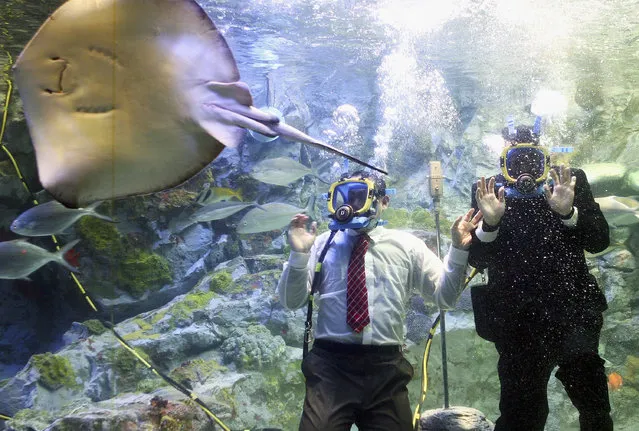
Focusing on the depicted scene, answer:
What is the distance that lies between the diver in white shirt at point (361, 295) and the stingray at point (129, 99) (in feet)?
4.17

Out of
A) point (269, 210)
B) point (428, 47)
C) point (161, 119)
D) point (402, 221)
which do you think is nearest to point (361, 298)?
point (161, 119)

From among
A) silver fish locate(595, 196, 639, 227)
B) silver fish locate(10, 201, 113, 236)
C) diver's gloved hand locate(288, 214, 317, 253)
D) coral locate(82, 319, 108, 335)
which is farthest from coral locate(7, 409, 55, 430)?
silver fish locate(595, 196, 639, 227)

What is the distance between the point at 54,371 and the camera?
5.36m

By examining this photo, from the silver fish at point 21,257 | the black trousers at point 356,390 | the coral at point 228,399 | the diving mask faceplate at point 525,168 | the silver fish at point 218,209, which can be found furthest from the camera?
the silver fish at point 218,209

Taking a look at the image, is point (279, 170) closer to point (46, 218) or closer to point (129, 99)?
point (46, 218)

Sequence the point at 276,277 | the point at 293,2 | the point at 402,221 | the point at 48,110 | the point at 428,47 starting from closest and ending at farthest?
the point at 48,110 → the point at 276,277 → the point at 402,221 → the point at 293,2 → the point at 428,47

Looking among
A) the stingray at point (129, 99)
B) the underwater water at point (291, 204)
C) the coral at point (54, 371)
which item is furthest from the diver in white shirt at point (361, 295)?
the coral at point (54, 371)

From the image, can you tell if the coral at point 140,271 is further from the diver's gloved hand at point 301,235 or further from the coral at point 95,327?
the diver's gloved hand at point 301,235

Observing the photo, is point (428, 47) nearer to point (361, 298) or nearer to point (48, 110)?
point (361, 298)

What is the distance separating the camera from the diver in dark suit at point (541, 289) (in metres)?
2.62

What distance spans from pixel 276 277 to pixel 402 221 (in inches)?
110

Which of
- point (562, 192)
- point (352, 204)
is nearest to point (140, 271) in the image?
point (352, 204)

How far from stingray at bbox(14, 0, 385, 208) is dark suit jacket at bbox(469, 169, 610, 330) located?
5.78 feet

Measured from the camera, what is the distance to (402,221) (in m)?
7.57
